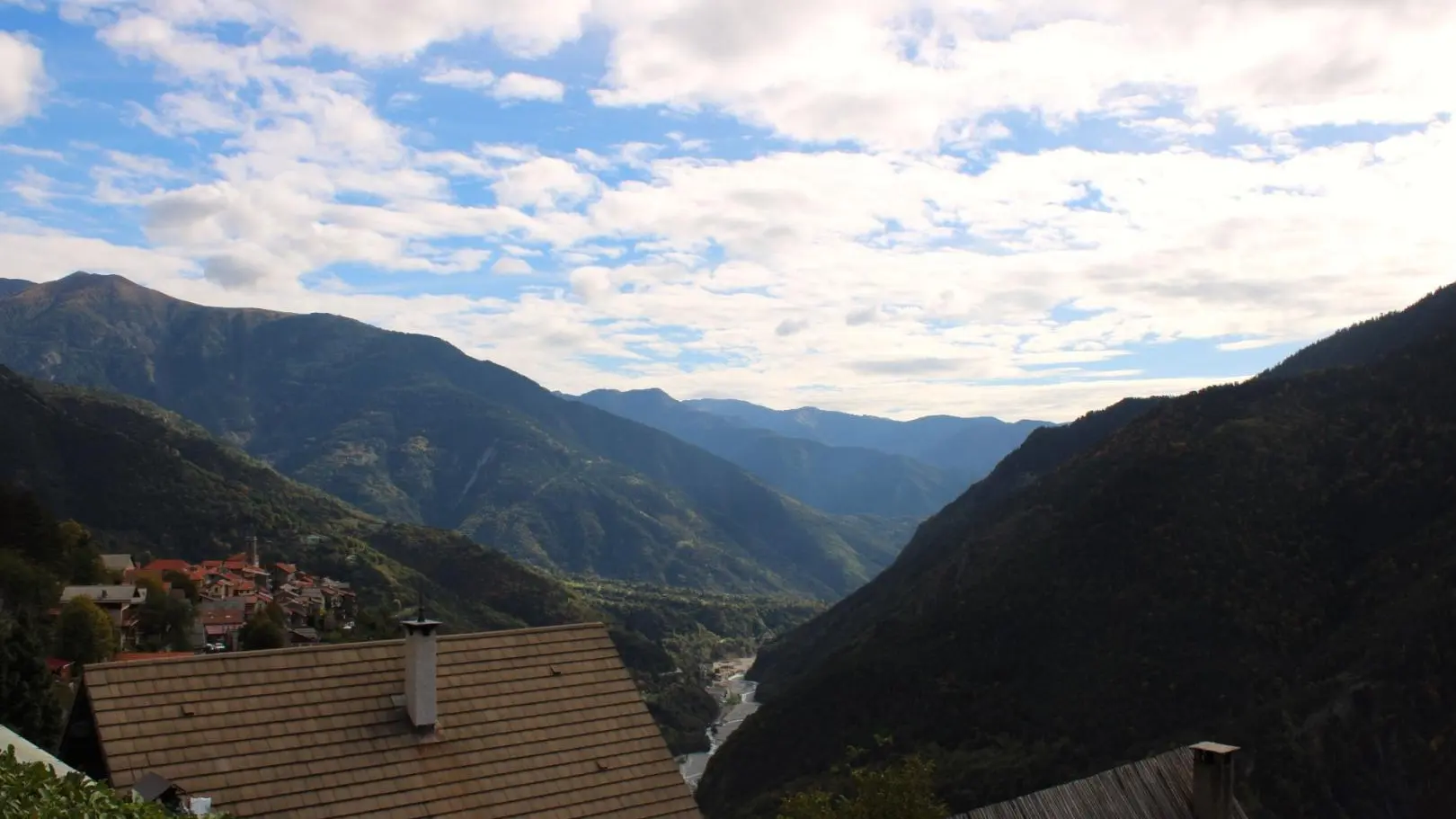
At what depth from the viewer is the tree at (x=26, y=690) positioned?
29656 millimetres

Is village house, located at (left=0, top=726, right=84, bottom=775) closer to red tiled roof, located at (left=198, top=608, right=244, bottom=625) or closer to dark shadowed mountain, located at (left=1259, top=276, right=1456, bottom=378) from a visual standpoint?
red tiled roof, located at (left=198, top=608, right=244, bottom=625)

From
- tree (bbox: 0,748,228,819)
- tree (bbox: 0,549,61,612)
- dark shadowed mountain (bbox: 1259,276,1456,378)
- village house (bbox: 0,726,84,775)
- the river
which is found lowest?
the river

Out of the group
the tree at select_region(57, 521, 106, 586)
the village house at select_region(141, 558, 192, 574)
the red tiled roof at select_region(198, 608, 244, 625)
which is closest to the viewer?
the tree at select_region(57, 521, 106, 586)

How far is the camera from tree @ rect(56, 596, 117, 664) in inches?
1959

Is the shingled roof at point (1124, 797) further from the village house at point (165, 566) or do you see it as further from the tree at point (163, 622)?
the village house at point (165, 566)

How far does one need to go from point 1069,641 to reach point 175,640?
5475 centimetres

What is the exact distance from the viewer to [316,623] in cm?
7769

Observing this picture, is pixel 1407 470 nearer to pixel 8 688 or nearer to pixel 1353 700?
pixel 1353 700

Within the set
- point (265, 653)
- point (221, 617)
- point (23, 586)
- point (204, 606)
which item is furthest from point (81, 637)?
point (265, 653)

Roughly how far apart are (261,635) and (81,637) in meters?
8.86

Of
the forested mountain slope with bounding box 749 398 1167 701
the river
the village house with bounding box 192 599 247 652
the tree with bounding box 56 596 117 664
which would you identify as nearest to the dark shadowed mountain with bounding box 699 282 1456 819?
the river

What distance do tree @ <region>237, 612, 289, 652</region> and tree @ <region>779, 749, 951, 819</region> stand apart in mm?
48393

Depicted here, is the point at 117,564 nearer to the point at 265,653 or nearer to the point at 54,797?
the point at 265,653

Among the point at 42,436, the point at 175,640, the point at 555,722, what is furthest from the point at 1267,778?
the point at 42,436
